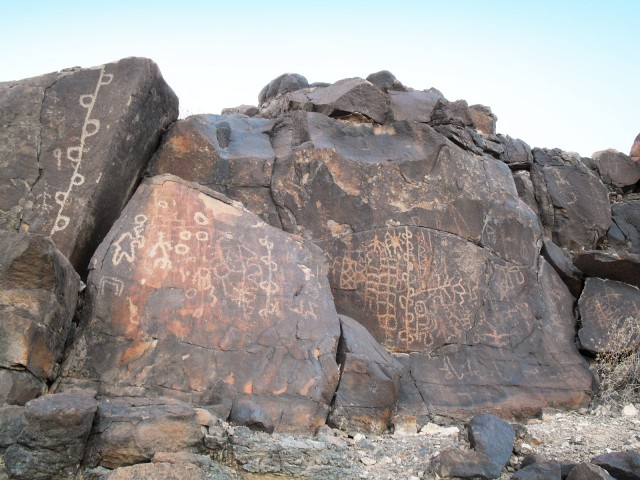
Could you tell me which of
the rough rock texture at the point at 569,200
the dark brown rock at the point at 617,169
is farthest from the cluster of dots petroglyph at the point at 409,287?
the dark brown rock at the point at 617,169

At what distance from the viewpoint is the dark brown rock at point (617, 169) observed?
8578 millimetres

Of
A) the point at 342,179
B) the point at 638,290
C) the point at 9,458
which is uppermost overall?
the point at 342,179

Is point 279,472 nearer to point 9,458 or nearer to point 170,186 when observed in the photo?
point 9,458

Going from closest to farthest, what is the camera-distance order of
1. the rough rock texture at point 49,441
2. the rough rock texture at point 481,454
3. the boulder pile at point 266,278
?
1. the rough rock texture at point 49,441
2. the rough rock texture at point 481,454
3. the boulder pile at point 266,278

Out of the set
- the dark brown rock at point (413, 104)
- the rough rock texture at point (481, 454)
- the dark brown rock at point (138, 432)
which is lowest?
the rough rock texture at point (481, 454)

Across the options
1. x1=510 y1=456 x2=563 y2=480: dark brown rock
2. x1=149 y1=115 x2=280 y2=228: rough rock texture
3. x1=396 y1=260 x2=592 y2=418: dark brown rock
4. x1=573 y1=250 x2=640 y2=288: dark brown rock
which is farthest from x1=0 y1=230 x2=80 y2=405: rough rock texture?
x1=573 y1=250 x2=640 y2=288: dark brown rock

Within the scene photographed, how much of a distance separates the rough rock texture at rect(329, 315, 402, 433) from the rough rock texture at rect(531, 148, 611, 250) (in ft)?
12.0

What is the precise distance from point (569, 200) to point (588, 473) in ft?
16.2

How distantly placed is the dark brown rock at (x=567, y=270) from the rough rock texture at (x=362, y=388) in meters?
2.40

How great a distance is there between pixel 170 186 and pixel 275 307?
1215mm

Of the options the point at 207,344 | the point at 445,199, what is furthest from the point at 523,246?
the point at 207,344

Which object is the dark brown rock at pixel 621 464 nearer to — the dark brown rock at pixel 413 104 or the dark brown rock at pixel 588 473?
the dark brown rock at pixel 588 473

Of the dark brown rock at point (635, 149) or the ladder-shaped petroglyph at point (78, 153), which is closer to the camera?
the ladder-shaped petroglyph at point (78, 153)

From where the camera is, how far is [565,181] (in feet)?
26.0
